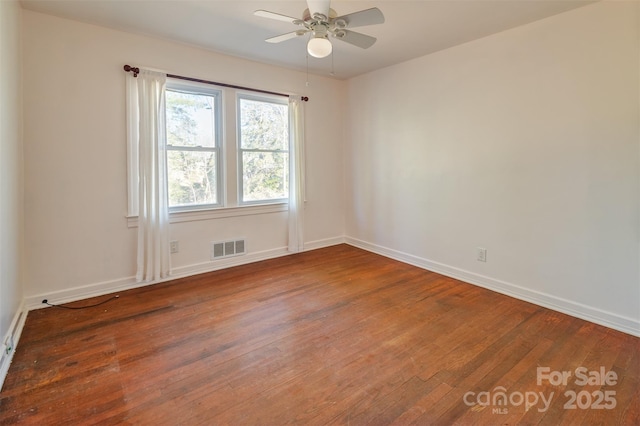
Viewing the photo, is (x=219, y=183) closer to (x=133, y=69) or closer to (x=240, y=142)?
(x=240, y=142)

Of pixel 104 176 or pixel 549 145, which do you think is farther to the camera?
pixel 104 176

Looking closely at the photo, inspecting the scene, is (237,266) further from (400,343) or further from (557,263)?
(557,263)

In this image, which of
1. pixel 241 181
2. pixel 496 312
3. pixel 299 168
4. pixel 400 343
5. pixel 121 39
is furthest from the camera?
pixel 299 168

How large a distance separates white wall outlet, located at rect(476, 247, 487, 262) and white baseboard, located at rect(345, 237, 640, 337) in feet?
0.59

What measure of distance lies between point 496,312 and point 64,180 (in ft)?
13.4

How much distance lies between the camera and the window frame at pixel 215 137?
11.6 ft

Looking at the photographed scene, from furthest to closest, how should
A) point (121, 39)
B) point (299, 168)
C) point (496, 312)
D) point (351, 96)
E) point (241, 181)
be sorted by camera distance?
point (351, 96) → point (299, 168) → point (241, 181) → point (121, 39) → point (496, 312)

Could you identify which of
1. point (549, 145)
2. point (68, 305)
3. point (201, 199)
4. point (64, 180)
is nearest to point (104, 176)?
point (64, 180)

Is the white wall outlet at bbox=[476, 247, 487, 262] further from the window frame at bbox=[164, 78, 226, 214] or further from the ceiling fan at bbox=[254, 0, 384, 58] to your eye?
the window frame at bbox=[164, 78, 226, 214]

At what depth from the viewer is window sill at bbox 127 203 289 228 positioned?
356cm

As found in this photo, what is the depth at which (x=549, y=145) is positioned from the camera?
2811mm

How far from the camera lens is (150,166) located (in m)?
3.26

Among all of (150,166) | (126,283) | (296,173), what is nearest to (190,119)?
(150,166)

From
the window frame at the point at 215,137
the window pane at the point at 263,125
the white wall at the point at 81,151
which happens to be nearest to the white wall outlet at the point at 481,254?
the window pane at the point at 263,125
